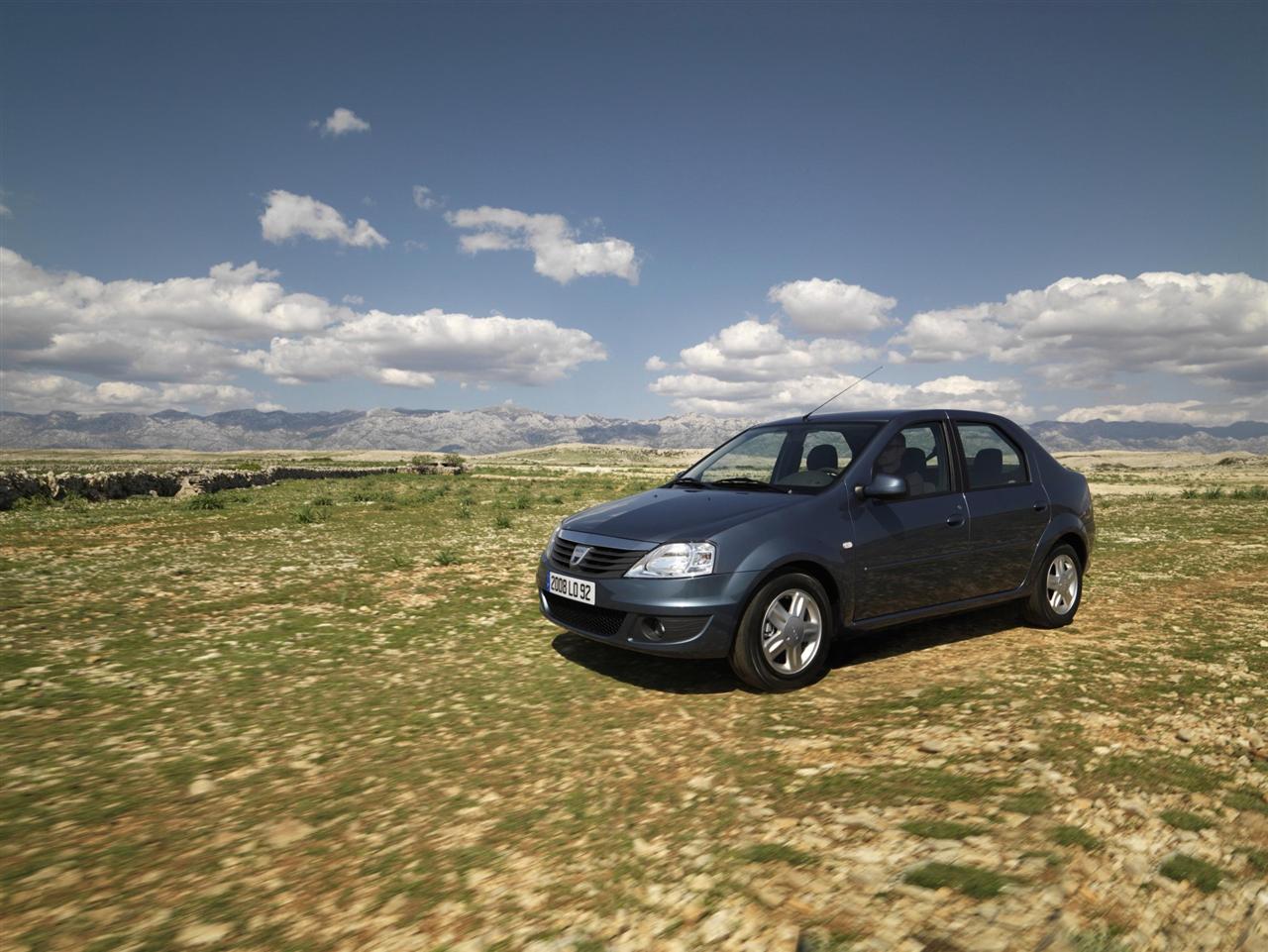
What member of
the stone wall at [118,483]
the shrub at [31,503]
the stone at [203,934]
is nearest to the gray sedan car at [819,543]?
the stone at [203,934]

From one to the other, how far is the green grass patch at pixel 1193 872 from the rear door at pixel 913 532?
2.53 meters

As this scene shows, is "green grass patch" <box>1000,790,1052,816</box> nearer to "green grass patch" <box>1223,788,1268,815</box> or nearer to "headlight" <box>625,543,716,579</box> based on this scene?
"green grass patch" <box>1223,788,1268,815</box>

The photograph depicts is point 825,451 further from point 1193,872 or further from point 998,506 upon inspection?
point 1193,872

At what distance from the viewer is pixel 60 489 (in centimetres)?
1939

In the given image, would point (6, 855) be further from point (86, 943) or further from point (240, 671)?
point (240, 671)

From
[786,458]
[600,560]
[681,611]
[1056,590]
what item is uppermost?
[786,458]

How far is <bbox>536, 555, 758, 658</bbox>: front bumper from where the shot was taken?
15.3 ft

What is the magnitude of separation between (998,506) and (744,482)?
2.25 meters

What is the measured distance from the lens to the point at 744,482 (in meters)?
6.02

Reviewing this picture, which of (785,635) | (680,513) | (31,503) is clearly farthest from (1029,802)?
(31,503)

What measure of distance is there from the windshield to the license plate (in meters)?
1.59

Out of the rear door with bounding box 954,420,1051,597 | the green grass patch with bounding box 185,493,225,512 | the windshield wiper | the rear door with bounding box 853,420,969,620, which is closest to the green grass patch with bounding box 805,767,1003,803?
the rear door with bounding box 853,420,969,620

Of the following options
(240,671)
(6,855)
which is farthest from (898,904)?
(240,671)

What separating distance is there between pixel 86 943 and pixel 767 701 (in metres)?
3.66
